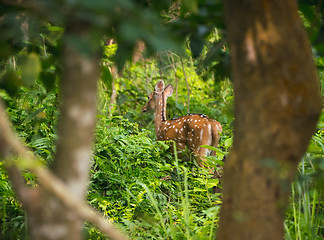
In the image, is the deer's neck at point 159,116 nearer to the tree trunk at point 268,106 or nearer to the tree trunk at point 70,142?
the tree trunk at point 268,106

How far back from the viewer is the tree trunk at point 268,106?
1.34 m

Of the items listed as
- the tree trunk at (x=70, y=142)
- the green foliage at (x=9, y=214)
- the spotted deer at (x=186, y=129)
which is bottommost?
the tree trunk at (x=70, y=142)

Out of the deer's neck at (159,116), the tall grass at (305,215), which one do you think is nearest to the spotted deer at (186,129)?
the deer's neck at (159,116)

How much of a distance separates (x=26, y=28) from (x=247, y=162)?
0.78 metres

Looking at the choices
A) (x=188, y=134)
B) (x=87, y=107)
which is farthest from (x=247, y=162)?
(x=188, y=134)

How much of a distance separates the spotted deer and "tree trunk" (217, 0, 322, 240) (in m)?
4.22

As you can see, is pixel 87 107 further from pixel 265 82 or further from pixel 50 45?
pixel 50 45

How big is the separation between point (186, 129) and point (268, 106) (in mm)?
5065

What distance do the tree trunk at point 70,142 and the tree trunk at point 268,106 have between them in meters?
0.47

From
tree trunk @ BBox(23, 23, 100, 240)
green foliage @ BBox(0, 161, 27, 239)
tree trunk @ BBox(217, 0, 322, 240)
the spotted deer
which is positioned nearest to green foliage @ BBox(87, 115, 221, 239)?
green foliage @ BBox(0, 161, 27, 239)

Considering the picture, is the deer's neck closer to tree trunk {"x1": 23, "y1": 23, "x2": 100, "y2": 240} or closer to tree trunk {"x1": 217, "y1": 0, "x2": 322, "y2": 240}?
tree trunk {"x1": 217, "y1": 0, "x2": 322, "y2": 240}

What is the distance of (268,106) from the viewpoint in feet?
4.42

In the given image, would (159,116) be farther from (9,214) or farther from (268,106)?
(268,106)

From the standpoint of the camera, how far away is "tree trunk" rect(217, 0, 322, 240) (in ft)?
4.40
